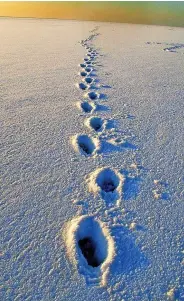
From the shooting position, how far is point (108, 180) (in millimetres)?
2018

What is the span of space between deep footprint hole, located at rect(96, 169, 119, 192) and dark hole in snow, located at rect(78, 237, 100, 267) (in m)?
0.41

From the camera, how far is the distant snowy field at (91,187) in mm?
1384

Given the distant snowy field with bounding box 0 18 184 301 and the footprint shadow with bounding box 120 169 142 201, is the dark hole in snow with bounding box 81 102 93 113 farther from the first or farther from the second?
the footprint shadow with bounding box 120 169 142 201

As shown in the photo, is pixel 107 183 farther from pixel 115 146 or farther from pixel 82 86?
pixel 82 86

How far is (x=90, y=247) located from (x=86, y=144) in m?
1.01

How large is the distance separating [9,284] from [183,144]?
1646mm

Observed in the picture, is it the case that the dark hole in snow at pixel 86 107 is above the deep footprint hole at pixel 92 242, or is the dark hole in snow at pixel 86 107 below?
above

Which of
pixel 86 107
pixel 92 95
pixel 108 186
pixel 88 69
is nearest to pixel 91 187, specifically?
pixel 108 186

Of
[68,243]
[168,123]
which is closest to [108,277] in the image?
[68,243]

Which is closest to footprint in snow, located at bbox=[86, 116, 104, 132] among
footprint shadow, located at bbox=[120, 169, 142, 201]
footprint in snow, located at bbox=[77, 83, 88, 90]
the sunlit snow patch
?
footprint shadow, located at bbox=[120, 169, 142, 201]

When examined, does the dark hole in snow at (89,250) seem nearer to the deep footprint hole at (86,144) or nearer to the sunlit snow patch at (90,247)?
the sunlit snow patch at (90,247)

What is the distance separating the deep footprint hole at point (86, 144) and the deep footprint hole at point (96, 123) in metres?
0.25

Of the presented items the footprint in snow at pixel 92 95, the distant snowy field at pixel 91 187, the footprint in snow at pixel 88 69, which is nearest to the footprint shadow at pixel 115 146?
the distant snowy field at pixel 91 187

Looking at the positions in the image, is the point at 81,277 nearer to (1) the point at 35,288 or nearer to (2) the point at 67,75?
(1) the point at 35,288
